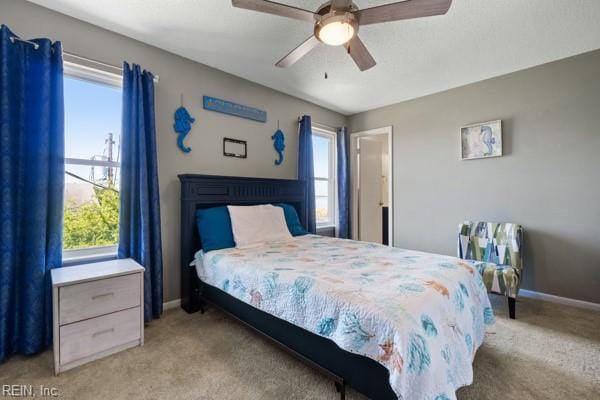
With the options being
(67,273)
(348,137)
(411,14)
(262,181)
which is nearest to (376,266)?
(411,14)

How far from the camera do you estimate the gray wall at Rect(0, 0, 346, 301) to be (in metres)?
2.15

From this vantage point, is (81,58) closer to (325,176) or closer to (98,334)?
(98,334)

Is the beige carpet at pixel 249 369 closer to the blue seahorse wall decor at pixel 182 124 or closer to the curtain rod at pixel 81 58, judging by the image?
the blue seahorse wall decor at pixel 182 124

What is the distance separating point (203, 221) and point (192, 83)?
1514mm

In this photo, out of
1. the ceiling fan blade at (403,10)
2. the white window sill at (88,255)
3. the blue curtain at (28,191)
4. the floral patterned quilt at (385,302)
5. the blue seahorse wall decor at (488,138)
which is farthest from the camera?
the blue seahorse wall decor at (488,138)

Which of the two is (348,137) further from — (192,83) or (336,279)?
(336,279)

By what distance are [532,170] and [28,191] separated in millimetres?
4721

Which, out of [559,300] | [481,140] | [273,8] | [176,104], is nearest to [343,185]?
[481,140]

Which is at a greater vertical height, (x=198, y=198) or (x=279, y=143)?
(x=279, y=143)

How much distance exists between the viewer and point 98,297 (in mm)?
1876

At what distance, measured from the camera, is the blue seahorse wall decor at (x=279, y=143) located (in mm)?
3709

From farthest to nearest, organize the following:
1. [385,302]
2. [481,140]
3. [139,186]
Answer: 1. [481,140]
2. [139,186]
3. [385,302]

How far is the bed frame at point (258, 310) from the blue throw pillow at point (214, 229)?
139 millimetres

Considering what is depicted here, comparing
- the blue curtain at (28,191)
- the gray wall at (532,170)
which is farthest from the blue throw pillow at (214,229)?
the gray wall at (532,170)
